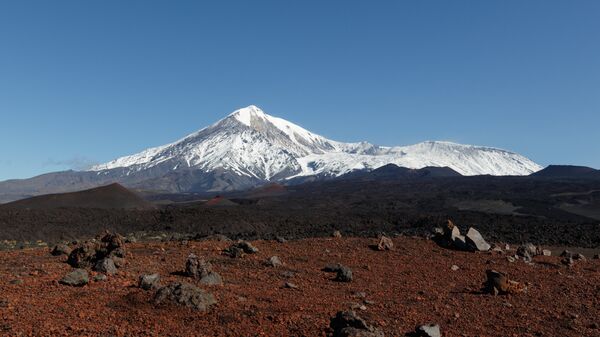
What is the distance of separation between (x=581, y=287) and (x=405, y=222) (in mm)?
39939

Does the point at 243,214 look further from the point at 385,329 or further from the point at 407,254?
the point at 385,329

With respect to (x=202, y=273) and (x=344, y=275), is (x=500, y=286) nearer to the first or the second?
(x=344, y=275)

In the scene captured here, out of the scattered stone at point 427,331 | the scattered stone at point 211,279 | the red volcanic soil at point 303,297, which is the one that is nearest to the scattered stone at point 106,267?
the red volcanic soil at point 303,297

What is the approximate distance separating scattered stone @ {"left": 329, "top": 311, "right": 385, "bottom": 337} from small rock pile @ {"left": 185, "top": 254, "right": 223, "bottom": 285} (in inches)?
178

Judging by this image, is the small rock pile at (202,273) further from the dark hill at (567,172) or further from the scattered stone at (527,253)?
the dark hill at (567,172)

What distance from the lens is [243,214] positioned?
64062 mm

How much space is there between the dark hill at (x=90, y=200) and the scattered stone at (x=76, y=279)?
6394 centimetres

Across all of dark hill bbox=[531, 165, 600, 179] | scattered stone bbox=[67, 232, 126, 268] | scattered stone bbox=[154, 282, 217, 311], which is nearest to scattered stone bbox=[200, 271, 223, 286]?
scattered stone bbox=[154, 282, 217, 311]

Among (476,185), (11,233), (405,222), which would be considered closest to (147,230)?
(11,233)

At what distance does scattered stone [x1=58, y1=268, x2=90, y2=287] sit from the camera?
12211mm

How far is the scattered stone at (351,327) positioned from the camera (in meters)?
9.17

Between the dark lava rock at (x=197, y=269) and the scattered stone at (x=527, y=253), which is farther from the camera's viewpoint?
the scattered stone at (x=527, y=253)

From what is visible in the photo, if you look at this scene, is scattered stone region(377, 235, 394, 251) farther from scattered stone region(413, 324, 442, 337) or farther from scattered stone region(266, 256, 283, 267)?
scattered stone region(413, 324, 442, 337)

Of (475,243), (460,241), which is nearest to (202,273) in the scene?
(460,241)
